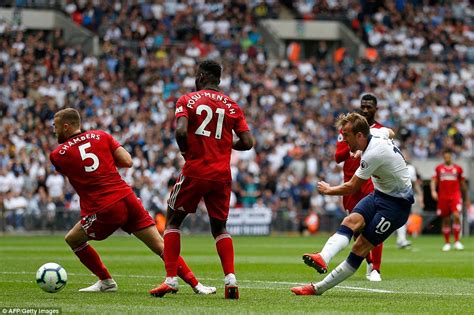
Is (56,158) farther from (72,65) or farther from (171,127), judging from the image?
(72,65)

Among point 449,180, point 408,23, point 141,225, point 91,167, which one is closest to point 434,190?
point 449,180

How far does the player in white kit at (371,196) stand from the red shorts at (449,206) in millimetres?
15075

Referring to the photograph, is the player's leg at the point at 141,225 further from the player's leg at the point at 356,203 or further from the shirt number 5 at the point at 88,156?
the player's leg at the point at 356,203

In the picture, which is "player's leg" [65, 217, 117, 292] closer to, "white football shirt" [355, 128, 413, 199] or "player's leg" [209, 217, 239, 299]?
"player's leg" [209, 217, 239, 299]

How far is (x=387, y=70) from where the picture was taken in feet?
152

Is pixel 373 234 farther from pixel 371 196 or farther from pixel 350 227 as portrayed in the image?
pixel 371 196

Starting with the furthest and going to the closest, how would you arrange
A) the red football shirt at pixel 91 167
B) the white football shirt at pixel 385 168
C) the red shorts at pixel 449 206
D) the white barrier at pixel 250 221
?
1. the white barrier at pixel 250 221
2. the red shorts at pixel 449 206
3. the red football shirt at pixel 91 167
4. the white football shirt at pixel 385 168

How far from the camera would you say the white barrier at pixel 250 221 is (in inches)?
1467

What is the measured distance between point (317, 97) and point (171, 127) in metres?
6.84

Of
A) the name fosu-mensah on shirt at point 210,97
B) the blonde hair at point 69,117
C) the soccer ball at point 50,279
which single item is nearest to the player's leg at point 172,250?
the soccer ball at point 50,279

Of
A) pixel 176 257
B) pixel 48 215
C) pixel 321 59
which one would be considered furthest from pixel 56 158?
pixel 321 59

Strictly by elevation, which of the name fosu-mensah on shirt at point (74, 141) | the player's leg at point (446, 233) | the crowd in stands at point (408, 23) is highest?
the crowd in stands at point (408, 23)

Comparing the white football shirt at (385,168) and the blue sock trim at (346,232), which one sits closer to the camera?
the white football shirt at (385,168)

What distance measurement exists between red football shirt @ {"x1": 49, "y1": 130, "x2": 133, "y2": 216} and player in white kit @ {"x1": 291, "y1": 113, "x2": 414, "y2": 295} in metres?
2.45
